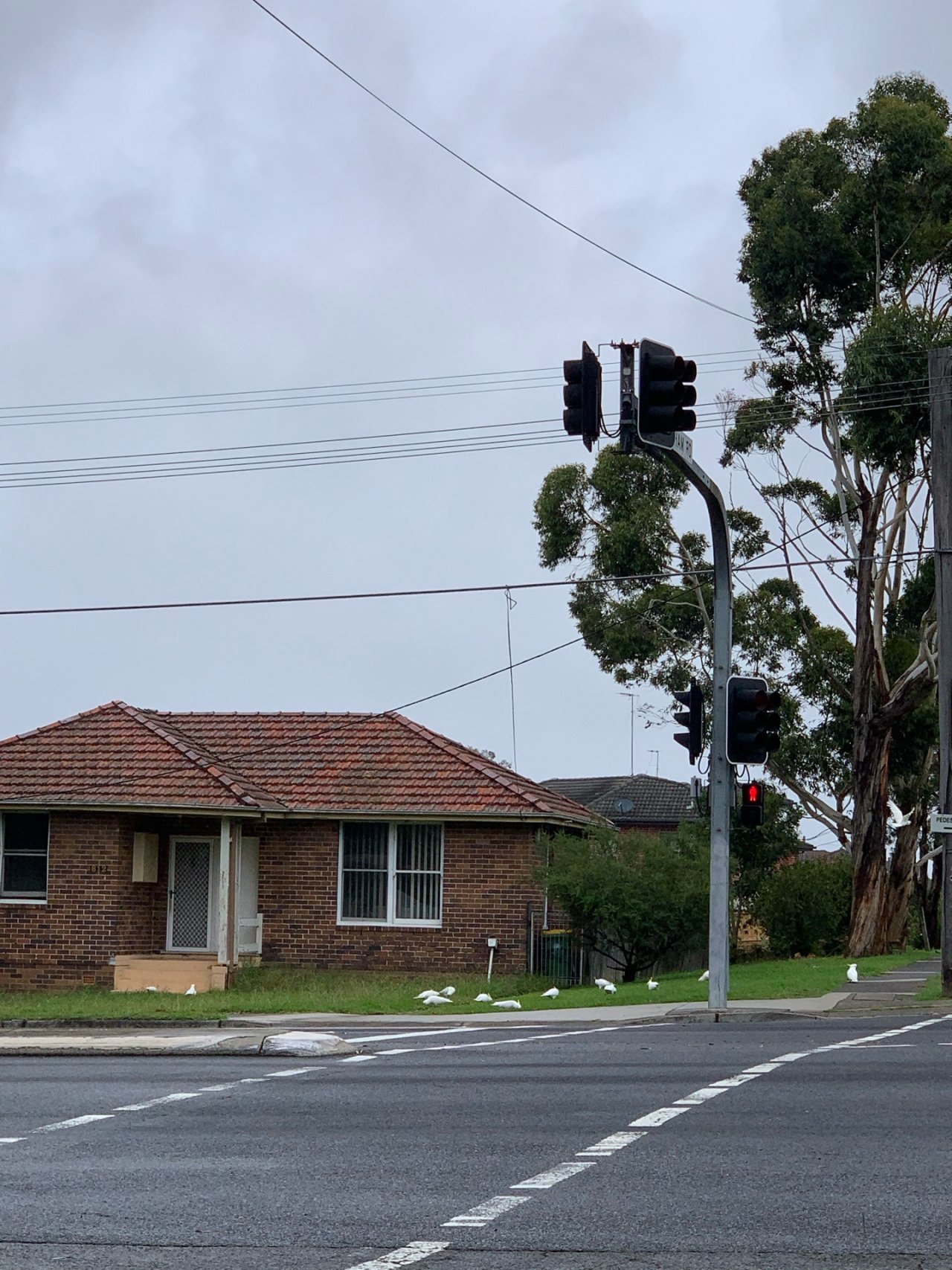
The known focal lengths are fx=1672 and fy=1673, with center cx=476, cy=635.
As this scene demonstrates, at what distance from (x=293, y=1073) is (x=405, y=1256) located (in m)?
7.06

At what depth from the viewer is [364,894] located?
93.4 ft

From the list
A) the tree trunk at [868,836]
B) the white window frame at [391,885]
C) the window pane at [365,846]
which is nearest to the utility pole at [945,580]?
the white window frame at [391,885]

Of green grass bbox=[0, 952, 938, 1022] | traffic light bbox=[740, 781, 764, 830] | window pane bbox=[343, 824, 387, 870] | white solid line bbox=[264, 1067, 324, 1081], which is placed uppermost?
traffic light bbox=[740, 781, 764, 830]

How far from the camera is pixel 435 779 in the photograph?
28.9 metres

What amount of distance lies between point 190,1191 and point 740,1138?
121 inches

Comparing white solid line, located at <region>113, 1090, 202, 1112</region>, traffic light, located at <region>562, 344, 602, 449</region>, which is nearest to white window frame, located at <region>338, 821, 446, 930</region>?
traffic light, located at <region>562, 344, 602, 449</region>

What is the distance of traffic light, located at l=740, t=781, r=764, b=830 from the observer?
1928 cm

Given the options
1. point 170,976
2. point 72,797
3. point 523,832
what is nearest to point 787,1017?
point 523,832

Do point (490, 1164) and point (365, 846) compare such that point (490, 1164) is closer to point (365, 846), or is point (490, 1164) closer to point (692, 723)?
point (692, 723)

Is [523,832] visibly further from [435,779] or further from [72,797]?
[72,797]

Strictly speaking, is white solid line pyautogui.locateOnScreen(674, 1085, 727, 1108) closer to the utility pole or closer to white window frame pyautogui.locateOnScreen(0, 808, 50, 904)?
the utility pole

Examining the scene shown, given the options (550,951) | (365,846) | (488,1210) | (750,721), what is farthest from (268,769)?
(488,1210)

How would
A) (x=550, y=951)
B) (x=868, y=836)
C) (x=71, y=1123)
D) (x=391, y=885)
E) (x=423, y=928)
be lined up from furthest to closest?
(x=868, y=836) → (x=391, y=885) → (x=423, y=928) → (x=550, y=951) → (x=71, y=1123)

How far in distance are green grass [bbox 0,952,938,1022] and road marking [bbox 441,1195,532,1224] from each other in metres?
12.2
